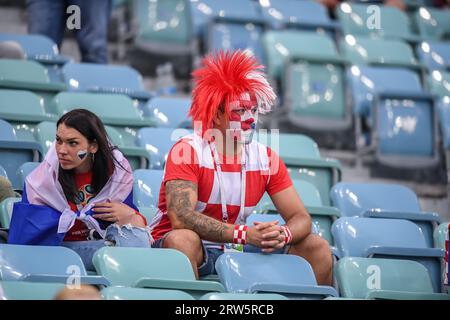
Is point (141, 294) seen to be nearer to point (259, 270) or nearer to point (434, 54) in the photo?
point (259, 270)

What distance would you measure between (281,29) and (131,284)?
4.89m

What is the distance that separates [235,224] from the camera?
4.36 meters

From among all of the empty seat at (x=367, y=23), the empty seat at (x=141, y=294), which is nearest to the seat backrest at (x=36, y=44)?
the empty seat at (x=367, y=23)

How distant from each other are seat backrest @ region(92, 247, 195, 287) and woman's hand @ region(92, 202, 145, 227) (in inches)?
14.1

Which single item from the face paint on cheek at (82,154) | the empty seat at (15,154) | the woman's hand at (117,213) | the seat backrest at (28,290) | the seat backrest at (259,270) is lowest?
the seat backrest at (28,290)

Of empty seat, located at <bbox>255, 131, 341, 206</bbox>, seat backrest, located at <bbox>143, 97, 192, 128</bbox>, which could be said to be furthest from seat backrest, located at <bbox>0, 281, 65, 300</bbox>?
seat backrest, located at <bbox>143, 97, 192, 128</bbox>

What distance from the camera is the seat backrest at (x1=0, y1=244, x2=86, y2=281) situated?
3688 mm

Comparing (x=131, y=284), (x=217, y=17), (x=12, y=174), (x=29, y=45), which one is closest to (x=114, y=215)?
(x=131, y=284)

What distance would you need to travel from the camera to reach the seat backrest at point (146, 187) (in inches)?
193

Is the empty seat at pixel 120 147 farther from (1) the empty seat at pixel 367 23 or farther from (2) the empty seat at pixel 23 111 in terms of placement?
(1) the empty seat at pixel 367 23

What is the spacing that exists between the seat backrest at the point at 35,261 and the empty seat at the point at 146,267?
0.33ft

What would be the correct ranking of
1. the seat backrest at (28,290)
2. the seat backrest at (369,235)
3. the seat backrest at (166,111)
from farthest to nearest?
the seat backrest at (166,111) → the seat backrest at (369,235) → the seat backrest at (28,290)

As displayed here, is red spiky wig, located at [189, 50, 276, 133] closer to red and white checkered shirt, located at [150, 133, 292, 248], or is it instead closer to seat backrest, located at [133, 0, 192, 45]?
red and white checkered shirt, located at [150, 133, 292, 248]
